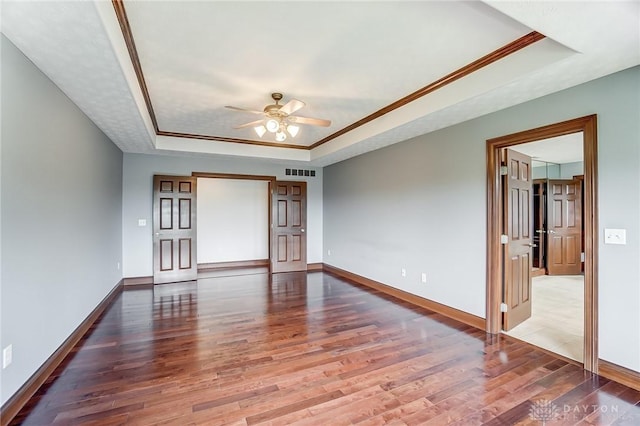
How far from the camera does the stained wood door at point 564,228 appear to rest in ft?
22.1

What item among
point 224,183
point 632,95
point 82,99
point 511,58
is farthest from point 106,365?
point 224,183

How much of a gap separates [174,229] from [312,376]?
4.63m

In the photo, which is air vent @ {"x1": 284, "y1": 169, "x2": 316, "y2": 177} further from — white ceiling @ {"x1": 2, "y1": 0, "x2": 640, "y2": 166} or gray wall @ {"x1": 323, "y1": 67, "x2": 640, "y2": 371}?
white ceiling @ {"x1": 2, "y1": 0, "x2": 640, "y2": 166}

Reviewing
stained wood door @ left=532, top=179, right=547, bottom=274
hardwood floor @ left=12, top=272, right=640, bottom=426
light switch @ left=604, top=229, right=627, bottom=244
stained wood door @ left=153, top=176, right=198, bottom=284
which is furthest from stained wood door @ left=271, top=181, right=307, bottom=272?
light switch @ left=604, top=229, right=627, bottom=244

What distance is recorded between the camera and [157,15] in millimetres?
2139

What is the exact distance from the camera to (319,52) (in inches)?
105

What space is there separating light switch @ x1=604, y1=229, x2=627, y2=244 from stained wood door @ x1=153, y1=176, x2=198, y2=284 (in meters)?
6.22

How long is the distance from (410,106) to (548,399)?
3.15 metres

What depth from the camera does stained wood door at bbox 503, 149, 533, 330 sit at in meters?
3.52

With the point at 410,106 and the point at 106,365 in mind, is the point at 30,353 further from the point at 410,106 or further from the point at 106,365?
the point at 410,106

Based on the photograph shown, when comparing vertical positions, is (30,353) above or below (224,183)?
below

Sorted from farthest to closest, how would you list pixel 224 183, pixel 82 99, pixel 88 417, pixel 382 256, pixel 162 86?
pixel 224 183 → pixel 382 256 → pixel 162 86 → pixel 82 99 → pixel 88 417

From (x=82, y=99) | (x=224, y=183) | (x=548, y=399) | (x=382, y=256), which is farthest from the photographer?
(x=224, y=183)

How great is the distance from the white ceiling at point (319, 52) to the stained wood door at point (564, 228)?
15.4 feet
